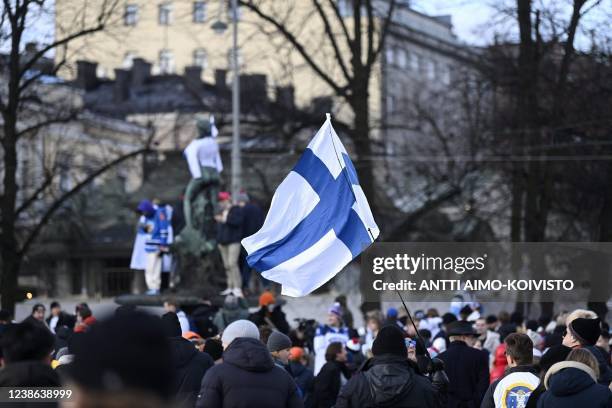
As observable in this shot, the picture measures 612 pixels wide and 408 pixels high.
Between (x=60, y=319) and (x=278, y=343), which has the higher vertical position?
(x=278, y=343)

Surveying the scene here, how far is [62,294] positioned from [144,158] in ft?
62.2

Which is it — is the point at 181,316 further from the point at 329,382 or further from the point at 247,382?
the point at 247,382

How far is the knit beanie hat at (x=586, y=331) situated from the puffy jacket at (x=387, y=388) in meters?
1.89

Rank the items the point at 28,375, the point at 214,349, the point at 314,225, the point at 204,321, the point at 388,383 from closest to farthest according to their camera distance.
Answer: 1. the point at 28,375
2. the point at 388,383
3. the point at 214,349
4. the point at 314,225
5. the point at 204,321

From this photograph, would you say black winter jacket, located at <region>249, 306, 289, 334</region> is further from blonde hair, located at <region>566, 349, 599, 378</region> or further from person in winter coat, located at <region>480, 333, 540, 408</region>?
blonde hair, located at <region>566, 349, 599, 378</region>

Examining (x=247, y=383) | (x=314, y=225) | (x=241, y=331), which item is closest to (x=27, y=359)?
(x=247, y=383)

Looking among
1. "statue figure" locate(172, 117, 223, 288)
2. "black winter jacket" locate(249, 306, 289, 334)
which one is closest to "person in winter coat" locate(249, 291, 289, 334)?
"black winter jacket" locate(249, 306, 289, 334)

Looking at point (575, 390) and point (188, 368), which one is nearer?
point (575, 390)

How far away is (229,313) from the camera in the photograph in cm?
1888

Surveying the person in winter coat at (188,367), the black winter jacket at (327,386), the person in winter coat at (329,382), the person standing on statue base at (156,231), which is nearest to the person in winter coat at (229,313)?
the person standing on statue base at (156,231)

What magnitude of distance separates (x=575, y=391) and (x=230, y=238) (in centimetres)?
1354

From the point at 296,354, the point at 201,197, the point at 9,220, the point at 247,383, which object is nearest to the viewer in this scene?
the point at 247,383

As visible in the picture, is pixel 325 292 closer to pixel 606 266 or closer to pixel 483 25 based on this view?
pixel 483 25

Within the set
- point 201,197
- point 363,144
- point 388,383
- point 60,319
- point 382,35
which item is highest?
point 382,35
